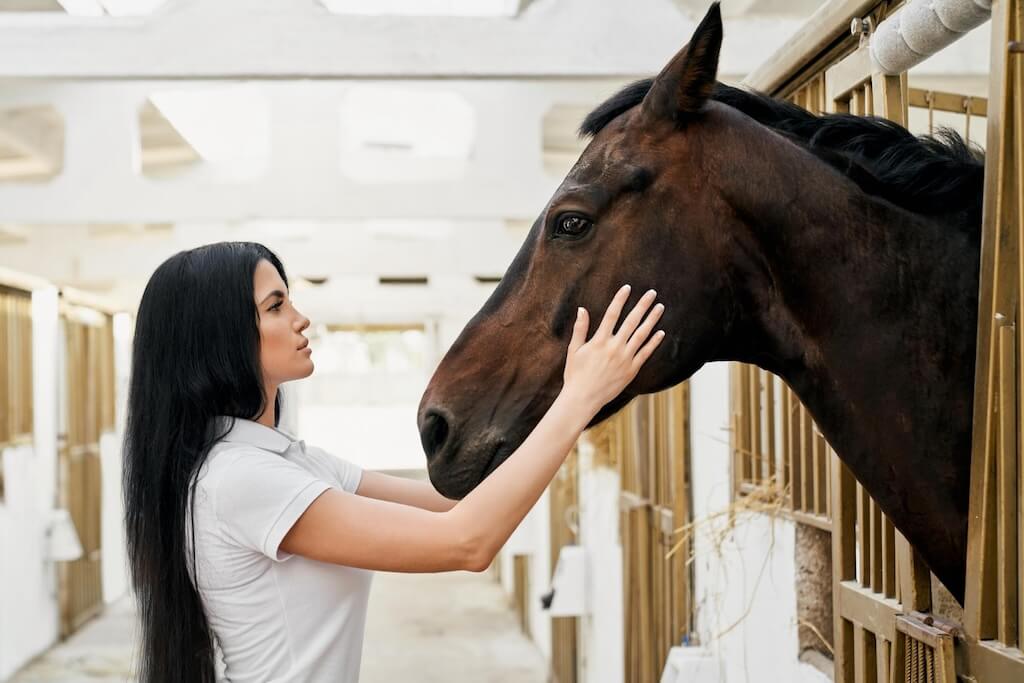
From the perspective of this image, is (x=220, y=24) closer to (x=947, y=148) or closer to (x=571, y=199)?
(x=571, y=199)

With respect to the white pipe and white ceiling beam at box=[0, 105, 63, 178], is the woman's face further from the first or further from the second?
white ceiling beam at box=[0, 105, 63, 178]

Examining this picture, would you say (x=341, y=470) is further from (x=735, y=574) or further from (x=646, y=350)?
(x=735, y=574)

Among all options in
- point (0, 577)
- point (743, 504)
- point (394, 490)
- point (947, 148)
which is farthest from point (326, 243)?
point (947, 148)

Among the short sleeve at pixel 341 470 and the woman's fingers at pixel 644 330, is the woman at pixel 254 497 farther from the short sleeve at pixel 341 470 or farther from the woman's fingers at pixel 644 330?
the short sleeve at pixel 341 470

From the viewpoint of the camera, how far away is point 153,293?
51.0 inches

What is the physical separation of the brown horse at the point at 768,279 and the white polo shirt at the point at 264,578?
0.18 m

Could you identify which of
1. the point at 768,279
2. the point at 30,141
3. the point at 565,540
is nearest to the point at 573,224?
the point at 768,279

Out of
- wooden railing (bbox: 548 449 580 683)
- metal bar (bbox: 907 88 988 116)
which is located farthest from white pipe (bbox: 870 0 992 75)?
wooden railing (bbox: 548 449 580 683)

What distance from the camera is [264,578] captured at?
1.24 metres

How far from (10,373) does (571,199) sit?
6071mm

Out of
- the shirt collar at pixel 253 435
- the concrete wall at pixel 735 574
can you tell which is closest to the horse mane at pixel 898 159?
the shirt collar at pixel 253 435

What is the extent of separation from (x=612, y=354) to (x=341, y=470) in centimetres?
53

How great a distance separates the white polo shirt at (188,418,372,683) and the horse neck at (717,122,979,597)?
21.5 inches

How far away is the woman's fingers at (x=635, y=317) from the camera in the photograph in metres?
1.16
